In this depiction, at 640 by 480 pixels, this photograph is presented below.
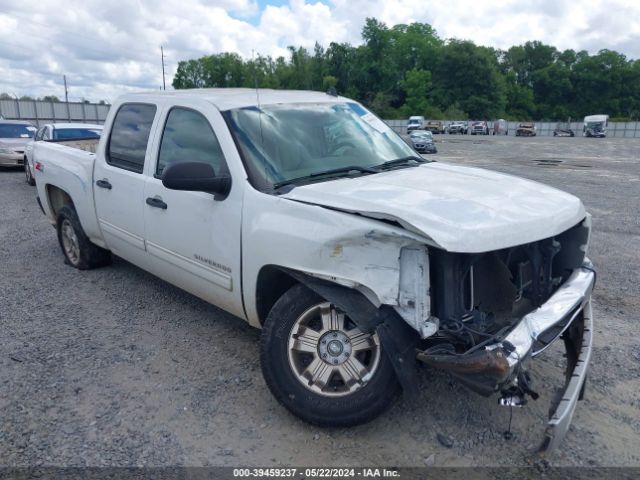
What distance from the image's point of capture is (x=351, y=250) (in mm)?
2836

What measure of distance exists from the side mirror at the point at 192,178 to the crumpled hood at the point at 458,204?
1.73ft

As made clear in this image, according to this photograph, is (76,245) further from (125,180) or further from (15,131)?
(15,131)

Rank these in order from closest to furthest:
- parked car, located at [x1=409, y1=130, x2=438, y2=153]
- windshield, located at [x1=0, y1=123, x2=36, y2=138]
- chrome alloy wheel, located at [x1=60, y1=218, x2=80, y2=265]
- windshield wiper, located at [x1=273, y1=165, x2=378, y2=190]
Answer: windshield wiper, located at [x1=273, y1=165, x2=378, y2=190] → chrome alloy wheel, located at [x1=60, y1=218, x2=80, y2=265] → windshield, located at [x1=0, y1=123, x2=36, y2=138] → parked car, located at [x1=409, y1=130, x2=438, y2=153]

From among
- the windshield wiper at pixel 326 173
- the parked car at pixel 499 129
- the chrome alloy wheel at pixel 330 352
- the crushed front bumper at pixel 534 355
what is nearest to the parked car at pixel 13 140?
the windshield wiper at pixel 326 173

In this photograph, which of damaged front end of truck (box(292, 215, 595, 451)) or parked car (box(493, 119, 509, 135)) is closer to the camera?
damaged front end of truck (box(292, 215, 595, 451))

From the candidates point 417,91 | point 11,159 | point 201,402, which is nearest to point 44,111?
point 11,159

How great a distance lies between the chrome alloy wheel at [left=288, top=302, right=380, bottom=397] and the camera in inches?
118

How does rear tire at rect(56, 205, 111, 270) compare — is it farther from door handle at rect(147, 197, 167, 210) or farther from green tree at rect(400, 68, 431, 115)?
green tree at rect(400, 68, 431, 115)

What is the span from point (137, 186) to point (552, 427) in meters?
3.51

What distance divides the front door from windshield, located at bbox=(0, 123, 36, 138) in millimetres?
14663

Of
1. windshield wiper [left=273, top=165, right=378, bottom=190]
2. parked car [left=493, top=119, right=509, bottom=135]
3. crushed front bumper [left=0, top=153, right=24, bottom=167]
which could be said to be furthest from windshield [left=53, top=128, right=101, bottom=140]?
parked car [left=493, top=119, right=509, bottom=135]

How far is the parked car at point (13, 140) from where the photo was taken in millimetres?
15594

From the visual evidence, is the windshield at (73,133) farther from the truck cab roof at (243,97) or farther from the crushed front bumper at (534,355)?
the crushed front bumper at (534,355)

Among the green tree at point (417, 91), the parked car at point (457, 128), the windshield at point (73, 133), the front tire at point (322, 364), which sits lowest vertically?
the front tire at point (322, 364)
